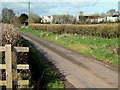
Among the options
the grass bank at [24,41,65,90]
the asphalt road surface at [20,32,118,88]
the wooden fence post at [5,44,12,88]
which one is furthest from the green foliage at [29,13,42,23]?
the wooden fence post at [5,44,12,88]

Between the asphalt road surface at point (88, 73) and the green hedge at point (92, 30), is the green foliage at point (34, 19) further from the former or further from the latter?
the asphalt road surface at point (88, 73)

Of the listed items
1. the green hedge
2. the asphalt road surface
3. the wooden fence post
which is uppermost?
the green hedge

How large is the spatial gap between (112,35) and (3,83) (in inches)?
628

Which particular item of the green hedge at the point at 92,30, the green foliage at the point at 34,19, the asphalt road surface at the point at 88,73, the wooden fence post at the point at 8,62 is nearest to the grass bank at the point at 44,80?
the asphalt road surface at the point at 88,73

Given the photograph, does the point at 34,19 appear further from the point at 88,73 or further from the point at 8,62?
the point at 8,62

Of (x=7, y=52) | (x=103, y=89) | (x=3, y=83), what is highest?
(x=7, y=52)

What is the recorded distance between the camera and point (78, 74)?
8.75 meters

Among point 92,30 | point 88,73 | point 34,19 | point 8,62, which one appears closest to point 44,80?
point 88,73

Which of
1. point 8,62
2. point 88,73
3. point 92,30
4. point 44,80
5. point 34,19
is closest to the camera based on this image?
point 8,62

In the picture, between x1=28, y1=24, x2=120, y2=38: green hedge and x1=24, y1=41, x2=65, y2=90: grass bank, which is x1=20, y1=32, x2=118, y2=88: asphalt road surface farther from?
x1=28, y1=24, x2=120, y2=38: green hedge

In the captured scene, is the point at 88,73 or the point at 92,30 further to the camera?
the point at 92,30

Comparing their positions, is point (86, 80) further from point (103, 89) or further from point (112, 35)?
point (112, 35)

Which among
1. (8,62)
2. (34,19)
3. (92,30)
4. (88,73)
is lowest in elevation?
(88,73)

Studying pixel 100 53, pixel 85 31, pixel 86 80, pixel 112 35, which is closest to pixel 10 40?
pixel 86 80
